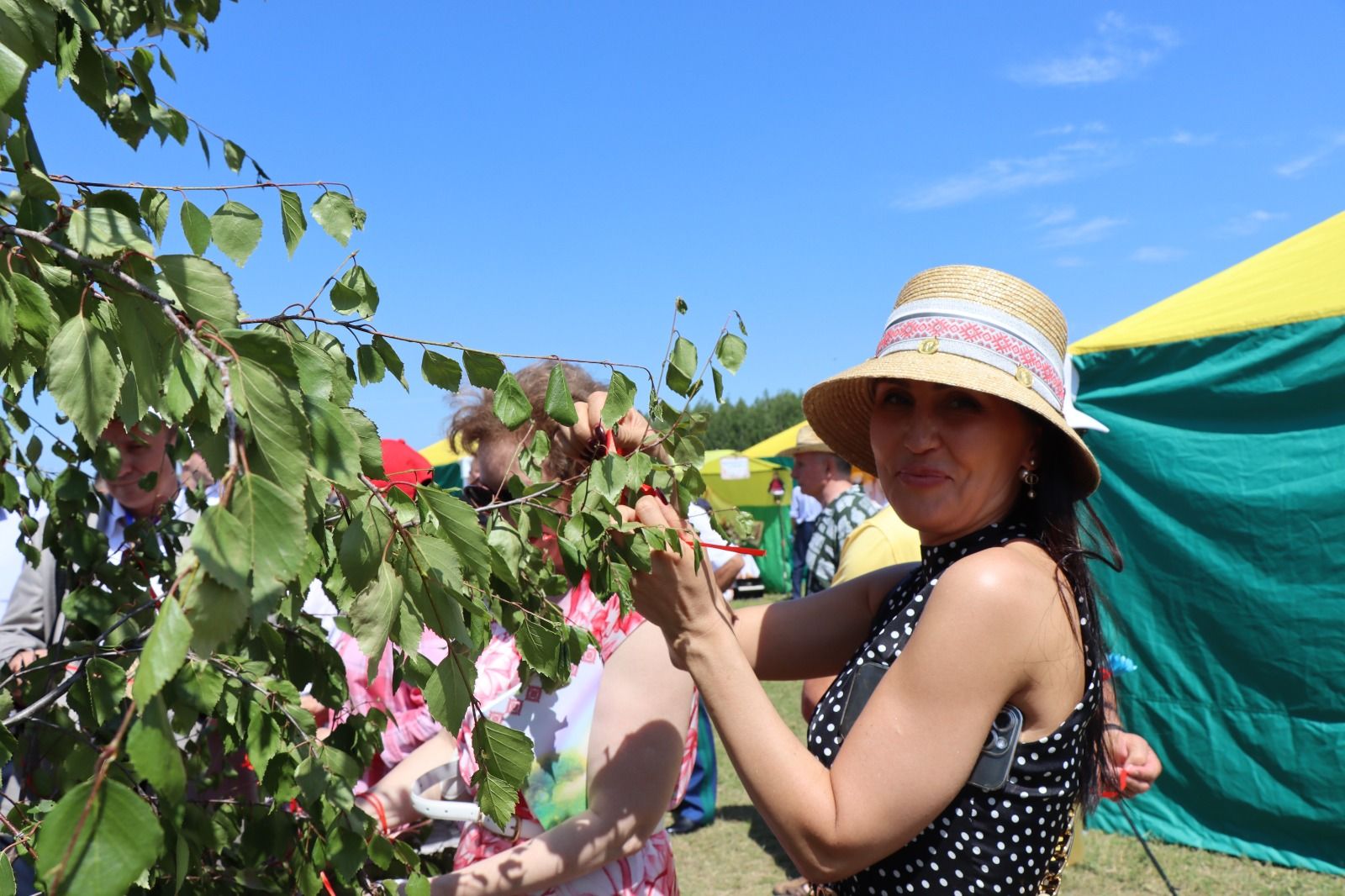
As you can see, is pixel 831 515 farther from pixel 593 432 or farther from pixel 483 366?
pixel 483 366

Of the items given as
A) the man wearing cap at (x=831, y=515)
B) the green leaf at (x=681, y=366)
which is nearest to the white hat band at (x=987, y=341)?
the green leaf at (x=681, y=366)

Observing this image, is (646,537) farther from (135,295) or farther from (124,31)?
(124,31)

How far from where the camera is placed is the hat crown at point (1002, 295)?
4.96 ft

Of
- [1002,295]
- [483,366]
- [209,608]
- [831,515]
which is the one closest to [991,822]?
[1002,295]

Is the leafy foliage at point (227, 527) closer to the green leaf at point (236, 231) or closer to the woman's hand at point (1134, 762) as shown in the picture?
the green leaf at point (236, 231)

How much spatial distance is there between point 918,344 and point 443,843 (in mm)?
1568

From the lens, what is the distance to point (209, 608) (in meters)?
0.52

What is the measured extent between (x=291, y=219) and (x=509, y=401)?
1.12 feet

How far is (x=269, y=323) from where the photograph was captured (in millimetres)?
938

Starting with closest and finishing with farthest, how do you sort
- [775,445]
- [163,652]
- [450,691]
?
[163,652] < [450,691] < [775,445]

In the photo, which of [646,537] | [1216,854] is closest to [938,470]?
[646,537]

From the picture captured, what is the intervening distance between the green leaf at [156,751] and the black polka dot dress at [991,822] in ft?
3.07

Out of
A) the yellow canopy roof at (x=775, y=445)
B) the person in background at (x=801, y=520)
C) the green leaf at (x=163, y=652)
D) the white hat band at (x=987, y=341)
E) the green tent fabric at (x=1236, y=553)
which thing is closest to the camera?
the green leaf at (x=163, y=652)

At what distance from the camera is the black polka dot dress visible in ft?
4.20
